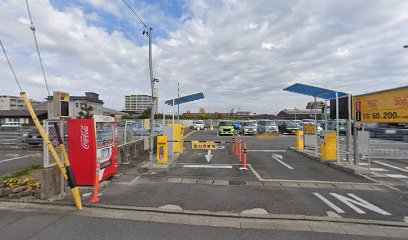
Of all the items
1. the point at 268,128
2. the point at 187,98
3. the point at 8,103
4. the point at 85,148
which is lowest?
the point at 268,128

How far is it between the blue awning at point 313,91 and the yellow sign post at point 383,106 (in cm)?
86

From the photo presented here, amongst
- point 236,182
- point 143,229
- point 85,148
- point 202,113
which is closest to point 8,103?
point 202,113

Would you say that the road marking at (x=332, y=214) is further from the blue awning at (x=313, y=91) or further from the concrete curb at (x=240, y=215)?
the blue awning at (x=313, y=91)

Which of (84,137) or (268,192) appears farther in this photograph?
(84,137)

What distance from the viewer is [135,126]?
1292 centimetres

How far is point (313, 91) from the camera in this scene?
34.4 feet

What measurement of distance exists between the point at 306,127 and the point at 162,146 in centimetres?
1018

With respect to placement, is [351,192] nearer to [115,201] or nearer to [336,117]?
[336,117]

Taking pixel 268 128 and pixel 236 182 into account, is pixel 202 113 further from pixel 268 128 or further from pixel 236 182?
pixel 236 182

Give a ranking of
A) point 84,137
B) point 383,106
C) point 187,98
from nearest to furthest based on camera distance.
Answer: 1. point 84,137
2. point 383,106
3. point 187,98

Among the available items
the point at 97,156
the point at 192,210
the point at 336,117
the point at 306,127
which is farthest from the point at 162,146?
the point at 306,127

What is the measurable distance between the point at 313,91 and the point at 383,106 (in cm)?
285

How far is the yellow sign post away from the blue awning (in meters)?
0.86

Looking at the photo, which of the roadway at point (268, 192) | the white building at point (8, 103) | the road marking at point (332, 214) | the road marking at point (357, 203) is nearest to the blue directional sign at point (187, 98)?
the roadway at point (268, 192)
